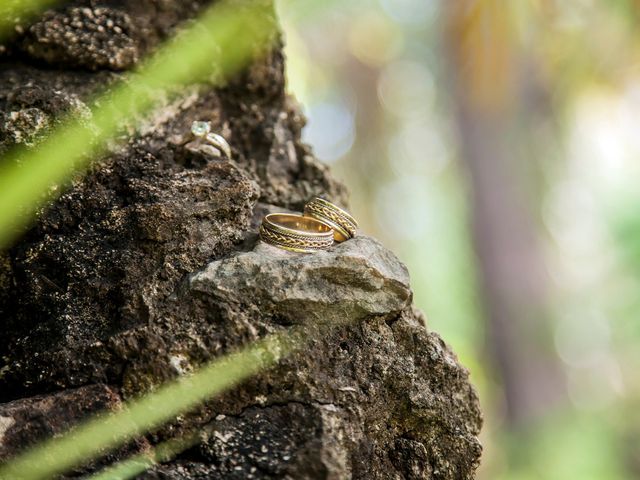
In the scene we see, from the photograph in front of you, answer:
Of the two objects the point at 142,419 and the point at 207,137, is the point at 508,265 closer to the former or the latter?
the point at 207,137

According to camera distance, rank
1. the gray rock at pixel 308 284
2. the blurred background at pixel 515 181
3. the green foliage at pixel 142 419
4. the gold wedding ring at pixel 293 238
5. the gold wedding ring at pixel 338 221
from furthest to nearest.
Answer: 1. the blurred background at pixel 515 181
2. the gold wedding ring at pixel 338 221
3. the gold wedding ring at pixel 293 238
4. the gray rock at pixel 308 284
5. the green foliage at pixel 142 419

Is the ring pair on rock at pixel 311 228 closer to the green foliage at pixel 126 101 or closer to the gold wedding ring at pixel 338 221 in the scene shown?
the gold wedding ring at pixel 338 221

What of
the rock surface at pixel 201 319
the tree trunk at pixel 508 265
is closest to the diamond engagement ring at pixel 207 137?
the rock surface at pixel 201 319

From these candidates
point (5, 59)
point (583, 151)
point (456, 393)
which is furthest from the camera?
point (583, 151)

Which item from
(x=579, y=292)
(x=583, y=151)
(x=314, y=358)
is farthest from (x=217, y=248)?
(x=579, y=292)

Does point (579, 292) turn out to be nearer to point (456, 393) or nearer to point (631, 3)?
point (631, 3)
